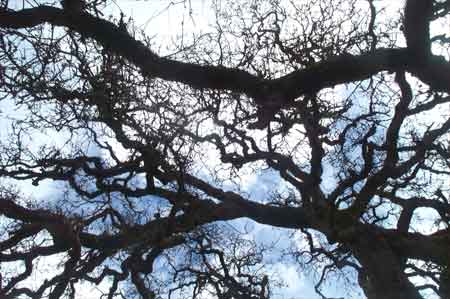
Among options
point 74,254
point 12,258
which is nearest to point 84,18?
point 74,254

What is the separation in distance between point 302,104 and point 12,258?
559cm

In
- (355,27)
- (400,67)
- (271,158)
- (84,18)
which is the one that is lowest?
(400,67)

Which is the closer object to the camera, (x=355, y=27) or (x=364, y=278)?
(x=364, y=278)

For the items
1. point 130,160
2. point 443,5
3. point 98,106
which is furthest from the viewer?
point 130,160

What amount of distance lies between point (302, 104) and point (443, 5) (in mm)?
2588

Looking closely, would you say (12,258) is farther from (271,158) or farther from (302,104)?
(302,104)

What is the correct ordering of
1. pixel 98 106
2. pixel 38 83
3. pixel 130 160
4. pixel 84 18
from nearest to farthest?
1. pixel 84 18
2. pixel 38 83
3. pixel 98 106
4. pixel 130 160

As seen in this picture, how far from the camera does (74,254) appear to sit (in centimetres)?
650

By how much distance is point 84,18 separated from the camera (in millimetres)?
3758

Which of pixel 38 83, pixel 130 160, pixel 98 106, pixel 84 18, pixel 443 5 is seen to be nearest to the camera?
pixel 84 18

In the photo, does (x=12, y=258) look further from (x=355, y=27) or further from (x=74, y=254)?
(x=355, y=27)

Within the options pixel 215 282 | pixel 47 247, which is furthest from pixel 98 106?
pixel 215 282

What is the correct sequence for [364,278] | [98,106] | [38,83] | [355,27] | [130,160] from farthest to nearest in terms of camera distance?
1. [355,27]
2. [364,278]
3. [130,160]
4. [98,106]
5. [38,83]

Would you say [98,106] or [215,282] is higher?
[98,106]
